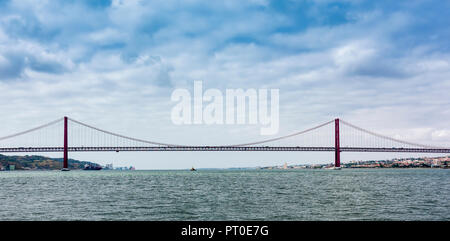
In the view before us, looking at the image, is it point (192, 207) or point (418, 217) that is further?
point (192, 207)

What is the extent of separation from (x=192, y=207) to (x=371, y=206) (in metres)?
8.25
